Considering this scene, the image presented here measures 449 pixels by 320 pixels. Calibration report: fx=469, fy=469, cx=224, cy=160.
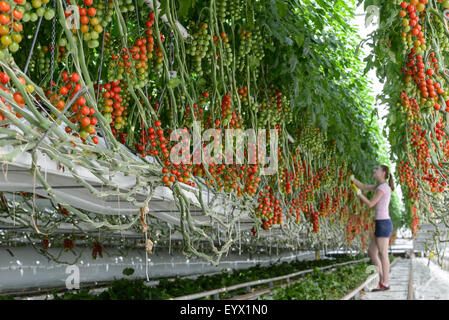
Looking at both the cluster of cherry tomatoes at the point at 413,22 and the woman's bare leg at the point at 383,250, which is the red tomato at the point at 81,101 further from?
the woman's bare leg at the point at 383,250

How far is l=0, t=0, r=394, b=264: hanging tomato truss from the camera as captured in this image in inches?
54.0

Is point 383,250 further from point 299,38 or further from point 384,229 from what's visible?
point 299,38

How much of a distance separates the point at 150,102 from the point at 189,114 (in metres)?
0.52

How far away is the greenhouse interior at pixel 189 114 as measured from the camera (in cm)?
148

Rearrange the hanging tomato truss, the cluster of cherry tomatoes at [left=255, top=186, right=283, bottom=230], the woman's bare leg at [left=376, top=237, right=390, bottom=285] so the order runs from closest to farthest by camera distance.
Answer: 1. the hanging tomato truss
2. the cluster of cherry tomatoes at [left=255, top=186, right=283, bottom=230]
3. the woman's bare leg at [left=376, top=237, right=390, bottom=285]

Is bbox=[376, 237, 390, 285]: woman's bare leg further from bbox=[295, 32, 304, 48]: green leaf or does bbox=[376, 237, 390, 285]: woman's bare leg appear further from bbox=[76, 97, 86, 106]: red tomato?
bbox=[76, 97, 86, 106]: red tomato

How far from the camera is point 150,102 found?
297 cm

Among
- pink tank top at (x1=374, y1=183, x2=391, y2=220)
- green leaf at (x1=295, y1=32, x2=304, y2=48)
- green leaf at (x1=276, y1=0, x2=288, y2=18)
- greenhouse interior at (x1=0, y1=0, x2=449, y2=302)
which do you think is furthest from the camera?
pink tank top at (x1=374, y1=183, x2=391, y2=220)

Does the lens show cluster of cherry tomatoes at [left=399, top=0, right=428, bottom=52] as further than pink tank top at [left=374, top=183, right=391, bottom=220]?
No

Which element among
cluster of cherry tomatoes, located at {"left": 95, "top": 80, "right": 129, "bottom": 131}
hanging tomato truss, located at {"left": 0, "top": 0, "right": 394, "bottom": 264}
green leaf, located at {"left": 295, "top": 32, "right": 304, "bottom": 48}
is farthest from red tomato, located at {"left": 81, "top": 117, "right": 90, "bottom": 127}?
green leaf, located at {"left": 295, "top": 32, "right": 304, "bottom": 48}

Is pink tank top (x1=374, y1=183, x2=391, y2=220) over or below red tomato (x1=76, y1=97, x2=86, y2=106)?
below

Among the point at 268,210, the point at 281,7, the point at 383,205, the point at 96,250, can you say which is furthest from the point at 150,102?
the point at 96,250

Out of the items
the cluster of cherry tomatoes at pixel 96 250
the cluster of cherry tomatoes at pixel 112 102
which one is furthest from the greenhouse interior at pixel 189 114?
the cluster of cherry tomatoes at pixel 96 250

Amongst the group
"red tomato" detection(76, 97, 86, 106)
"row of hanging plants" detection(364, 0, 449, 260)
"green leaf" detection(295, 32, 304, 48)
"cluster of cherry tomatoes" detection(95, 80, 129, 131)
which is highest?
"green leaf" detection(295, 32, 304, 48)
